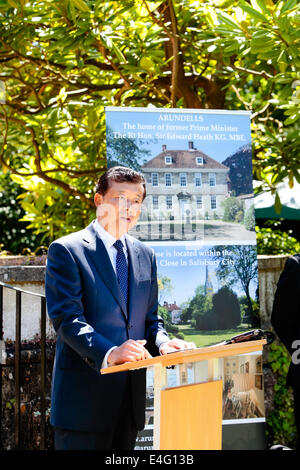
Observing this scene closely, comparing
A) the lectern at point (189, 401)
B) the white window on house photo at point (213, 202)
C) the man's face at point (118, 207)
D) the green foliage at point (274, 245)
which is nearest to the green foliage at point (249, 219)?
the white window on house photo at point (213, 202)

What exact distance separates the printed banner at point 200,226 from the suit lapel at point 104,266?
842mm

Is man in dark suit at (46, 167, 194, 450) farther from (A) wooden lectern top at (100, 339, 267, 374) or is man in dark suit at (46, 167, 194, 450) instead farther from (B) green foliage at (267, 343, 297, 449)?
(B) green foliage at (267, 343, 297, 449)

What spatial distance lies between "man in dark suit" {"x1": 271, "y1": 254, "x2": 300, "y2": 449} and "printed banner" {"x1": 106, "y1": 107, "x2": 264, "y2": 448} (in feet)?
0.90

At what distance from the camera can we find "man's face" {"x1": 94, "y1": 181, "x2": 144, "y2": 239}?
9.98 feet

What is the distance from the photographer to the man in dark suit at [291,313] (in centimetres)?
406

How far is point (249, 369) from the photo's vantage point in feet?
12.6

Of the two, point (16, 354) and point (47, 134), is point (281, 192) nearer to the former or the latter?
point (47, 134)

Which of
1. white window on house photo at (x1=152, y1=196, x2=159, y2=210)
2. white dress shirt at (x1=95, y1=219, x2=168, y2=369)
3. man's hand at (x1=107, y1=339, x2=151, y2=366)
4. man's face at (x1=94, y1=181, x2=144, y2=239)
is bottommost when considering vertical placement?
man's hand at (x1=107, y1=339, x2=151, y2=366)

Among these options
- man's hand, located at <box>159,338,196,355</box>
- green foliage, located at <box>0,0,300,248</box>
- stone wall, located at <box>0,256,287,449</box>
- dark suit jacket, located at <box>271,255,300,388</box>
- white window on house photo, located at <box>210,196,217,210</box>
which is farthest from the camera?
stone wall, located at <box>0,256,287,449</box>

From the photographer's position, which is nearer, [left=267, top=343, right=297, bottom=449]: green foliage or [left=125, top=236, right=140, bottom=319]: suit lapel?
[left=125, top=236, right=140, bottom=319]: suit lapel

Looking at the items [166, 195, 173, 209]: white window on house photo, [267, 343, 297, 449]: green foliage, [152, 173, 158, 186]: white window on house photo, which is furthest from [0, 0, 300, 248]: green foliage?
[267, 343, 297, 449]: green foliage

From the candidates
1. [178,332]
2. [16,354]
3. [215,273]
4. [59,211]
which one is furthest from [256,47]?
[59,211]

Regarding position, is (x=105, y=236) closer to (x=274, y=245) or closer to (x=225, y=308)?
(x=225, y=308)

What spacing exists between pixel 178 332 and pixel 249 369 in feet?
1.66
